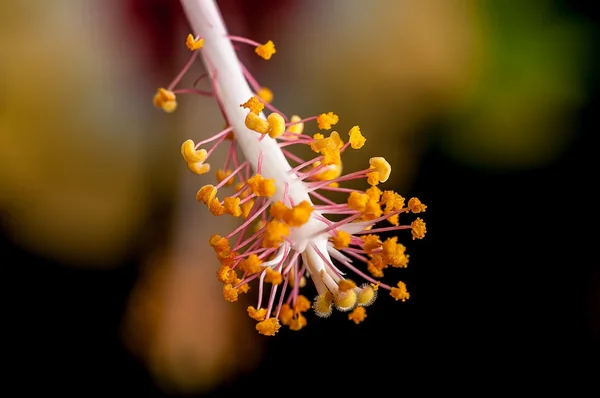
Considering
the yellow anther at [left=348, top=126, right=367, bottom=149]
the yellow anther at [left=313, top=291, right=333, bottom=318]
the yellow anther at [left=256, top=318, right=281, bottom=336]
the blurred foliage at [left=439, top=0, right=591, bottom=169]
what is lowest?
the yellow anther at [left=256, top=318, right=281, bottom=336]

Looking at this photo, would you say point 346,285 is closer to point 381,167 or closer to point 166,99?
point 381,167

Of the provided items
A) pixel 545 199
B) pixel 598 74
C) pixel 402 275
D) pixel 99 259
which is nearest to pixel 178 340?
pixel 99 259

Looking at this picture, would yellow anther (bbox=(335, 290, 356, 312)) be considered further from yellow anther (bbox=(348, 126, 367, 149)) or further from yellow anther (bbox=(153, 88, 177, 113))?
yellow anther (bbox=(153, 88, 177, 113))

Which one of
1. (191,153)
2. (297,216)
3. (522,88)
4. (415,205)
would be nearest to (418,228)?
(415,205)

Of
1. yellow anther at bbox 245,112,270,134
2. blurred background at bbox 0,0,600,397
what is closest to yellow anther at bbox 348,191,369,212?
yellow anther at bbox 245,112,270,134

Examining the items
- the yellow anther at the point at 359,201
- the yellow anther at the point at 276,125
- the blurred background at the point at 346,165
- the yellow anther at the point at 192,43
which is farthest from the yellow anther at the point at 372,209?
the blurred background at the point at 346,165

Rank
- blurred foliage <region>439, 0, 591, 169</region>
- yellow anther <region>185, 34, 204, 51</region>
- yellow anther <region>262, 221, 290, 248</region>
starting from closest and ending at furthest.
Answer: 1. yellow anther <region>262, 221, 290, 248</region>
2. yellow anther <region>185, 34, 204, 51</region>
3. blurred foliage <region>439, 0, 591, 169</region>

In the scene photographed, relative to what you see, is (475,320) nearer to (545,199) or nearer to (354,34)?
(545,199)
